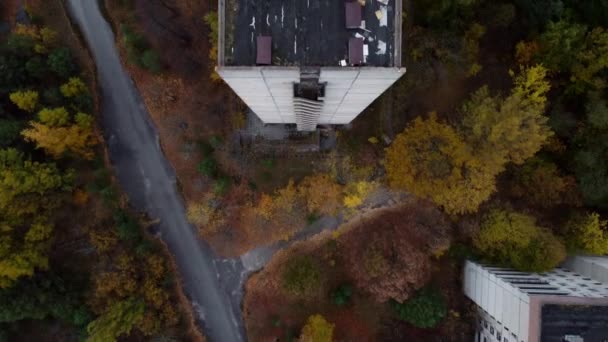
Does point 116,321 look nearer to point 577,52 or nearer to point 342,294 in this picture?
point 342,294

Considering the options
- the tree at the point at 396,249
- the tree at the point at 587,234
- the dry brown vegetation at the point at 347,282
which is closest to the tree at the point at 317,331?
the dry brown vegetation at the point at 347,282

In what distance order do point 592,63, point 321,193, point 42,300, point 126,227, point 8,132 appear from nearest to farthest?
point 592,63, point 8,132, point 42,300, point 321,193, point 126,227

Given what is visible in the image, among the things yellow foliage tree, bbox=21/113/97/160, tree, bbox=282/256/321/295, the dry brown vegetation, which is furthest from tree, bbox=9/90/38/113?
tree, bbox=282/256/321/295

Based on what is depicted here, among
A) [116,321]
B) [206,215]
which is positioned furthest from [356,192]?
[116,321]

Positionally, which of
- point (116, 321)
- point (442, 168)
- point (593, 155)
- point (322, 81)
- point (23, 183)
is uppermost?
point (322, 81)

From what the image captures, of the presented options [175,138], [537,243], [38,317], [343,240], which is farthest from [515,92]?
[38,317]

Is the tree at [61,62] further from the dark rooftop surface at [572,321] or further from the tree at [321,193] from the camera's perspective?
the dark rooftop surface at [572,321]

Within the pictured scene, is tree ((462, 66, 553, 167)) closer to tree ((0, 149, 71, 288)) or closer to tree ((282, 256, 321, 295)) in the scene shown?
tree ((282, 256, 321, 295))
